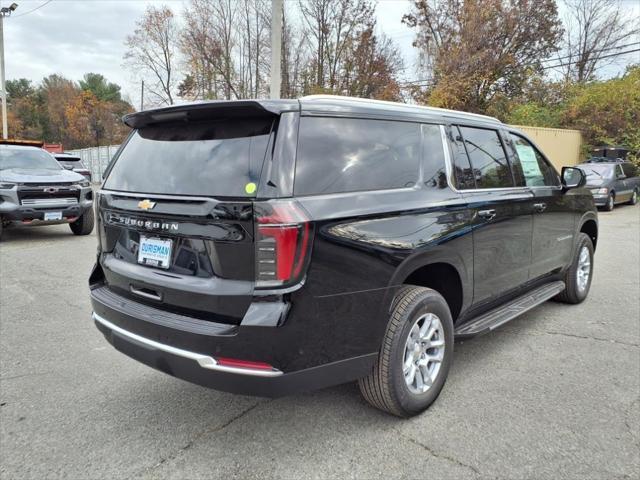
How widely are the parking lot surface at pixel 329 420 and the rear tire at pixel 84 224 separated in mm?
5540

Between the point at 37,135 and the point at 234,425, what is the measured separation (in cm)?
6926

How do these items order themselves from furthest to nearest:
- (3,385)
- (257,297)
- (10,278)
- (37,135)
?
(37,135)
(10,278)
(3,385)
(257,297)

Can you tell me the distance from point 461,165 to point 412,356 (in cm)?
140

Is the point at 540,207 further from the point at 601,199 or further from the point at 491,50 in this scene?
the point at 491,50

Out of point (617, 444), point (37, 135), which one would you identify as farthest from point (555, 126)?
point (37, 135)

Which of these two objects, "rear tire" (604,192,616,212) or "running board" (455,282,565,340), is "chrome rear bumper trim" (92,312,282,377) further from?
"rear tire" (604,192,616,212)

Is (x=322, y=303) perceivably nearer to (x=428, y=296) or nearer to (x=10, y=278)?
(x=428, y=296)

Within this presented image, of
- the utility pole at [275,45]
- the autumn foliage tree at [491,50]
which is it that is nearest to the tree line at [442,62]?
the autumn foliage tree at [491,50]

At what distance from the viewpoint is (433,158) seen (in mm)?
3127

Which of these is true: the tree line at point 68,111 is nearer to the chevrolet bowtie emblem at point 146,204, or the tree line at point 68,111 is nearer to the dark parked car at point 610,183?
the dark parked car at point 610,183

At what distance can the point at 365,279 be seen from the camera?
8.06ft

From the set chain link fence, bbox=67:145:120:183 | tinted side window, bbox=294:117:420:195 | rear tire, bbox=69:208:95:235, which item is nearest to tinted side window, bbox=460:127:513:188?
tinted side window, bbox=294:117:420:195

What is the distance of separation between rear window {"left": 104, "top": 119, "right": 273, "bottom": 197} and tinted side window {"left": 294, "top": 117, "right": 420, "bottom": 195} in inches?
8.7

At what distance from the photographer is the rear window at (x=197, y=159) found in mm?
2348
